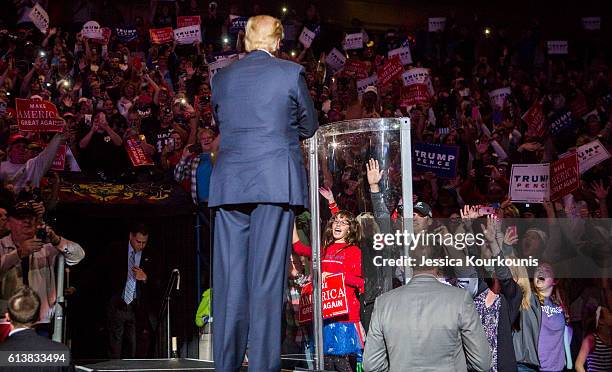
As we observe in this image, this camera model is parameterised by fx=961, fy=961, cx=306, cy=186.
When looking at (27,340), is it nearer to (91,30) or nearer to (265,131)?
(265,131)

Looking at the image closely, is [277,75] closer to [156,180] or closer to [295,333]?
[295,333]

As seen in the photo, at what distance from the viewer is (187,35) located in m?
14.9

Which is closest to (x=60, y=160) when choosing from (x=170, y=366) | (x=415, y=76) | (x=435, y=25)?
(x=170, y=366)

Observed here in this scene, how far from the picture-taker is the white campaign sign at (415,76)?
14.4 m

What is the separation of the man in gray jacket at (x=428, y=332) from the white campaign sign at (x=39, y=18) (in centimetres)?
1046

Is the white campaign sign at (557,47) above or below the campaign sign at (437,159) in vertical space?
above

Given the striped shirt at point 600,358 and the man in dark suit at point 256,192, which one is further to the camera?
the striped shirt at point 600,358

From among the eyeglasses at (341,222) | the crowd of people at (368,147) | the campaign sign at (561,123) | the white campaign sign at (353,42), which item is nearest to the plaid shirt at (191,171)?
the crowd of people at (368,147)

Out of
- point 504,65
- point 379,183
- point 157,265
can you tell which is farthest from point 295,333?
point 504,65

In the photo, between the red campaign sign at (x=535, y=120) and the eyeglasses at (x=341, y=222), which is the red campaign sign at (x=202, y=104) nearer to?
the red campaign sign at (x=535, y=120)

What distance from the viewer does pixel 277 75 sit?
14.2ft

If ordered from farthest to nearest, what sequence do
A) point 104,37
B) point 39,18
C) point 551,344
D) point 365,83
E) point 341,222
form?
point 365,83 < point 104,37 < point 39,18 < point 551,344 < point 341,222

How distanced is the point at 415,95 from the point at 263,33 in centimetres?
1006

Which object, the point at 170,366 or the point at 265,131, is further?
the point at 170,366
